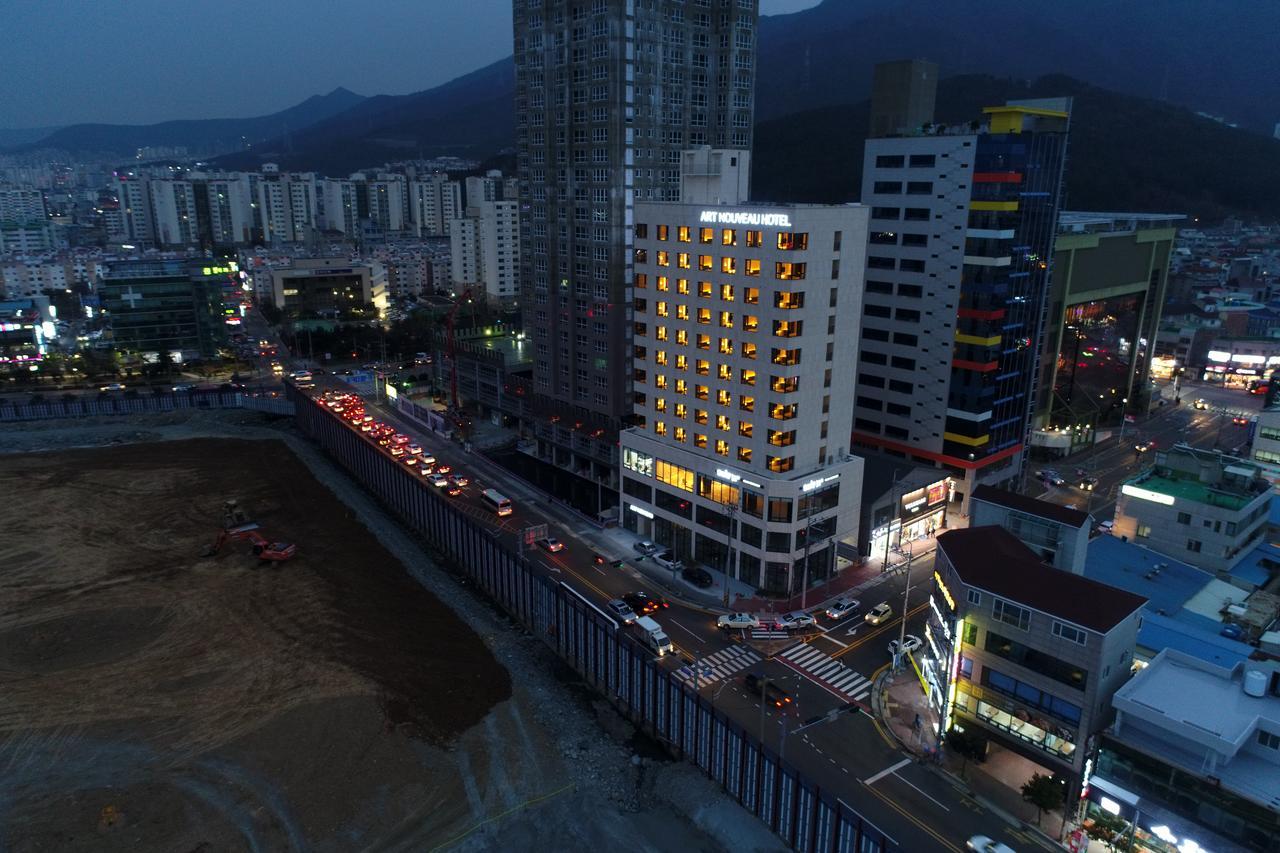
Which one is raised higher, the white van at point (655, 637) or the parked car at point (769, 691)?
the white van at point (655, 637)

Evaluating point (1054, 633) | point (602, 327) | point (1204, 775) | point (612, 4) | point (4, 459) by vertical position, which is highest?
point (612, 4)

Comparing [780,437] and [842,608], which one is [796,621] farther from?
[780,437]

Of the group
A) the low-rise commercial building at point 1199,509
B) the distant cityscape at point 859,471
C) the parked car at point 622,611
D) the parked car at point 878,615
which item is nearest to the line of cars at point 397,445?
the distant cityscape at point 859,471

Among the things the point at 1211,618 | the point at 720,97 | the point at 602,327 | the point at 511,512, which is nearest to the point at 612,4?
the point at 720,97

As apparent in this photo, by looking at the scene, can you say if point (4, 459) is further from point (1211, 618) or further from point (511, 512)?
point (1211, 618)

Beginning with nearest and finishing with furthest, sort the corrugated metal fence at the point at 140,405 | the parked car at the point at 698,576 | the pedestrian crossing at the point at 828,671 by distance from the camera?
1. the pedestrian crossing at the point at 828,671
2. the parked car at the point at 698,576
3. the corrugated metal fence at the point at 140,405

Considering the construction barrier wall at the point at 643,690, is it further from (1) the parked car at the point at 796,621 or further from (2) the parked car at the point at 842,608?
(2) the parked car at the point at 842,608
